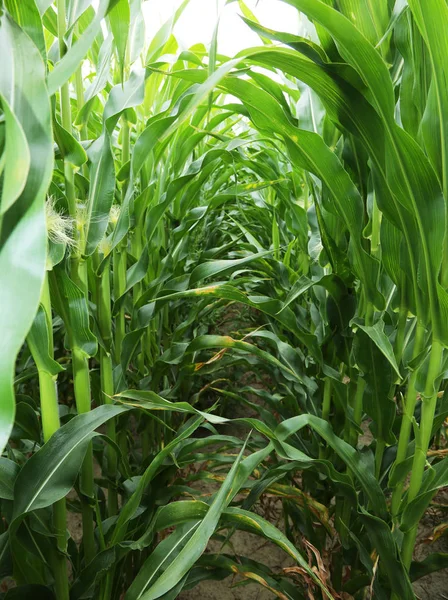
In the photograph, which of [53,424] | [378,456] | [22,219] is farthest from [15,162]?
[378,456]

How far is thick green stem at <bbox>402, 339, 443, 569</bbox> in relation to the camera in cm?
46

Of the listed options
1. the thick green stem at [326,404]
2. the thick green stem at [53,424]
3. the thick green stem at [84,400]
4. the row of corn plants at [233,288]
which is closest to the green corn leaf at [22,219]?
the row of corn plants at [233,288]

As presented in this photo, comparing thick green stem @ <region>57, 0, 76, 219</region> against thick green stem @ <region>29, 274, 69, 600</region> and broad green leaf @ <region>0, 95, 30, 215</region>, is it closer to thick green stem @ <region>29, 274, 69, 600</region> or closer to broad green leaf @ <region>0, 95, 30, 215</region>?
thick green stem @ <region>29, 274, 69, 600</region>

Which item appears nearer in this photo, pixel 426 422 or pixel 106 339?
pixel 426 422

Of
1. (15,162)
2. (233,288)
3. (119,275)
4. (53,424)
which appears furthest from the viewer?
(119,275)

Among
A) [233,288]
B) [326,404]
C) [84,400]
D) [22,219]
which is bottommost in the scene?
[326,404]

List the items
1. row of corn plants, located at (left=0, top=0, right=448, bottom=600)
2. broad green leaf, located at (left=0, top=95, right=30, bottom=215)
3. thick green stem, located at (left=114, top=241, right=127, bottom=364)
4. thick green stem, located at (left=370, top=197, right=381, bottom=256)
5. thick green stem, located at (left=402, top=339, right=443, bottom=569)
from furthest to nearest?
thick green stem, located at (left=114, top=241, right=127, bottom=364) < thick green stem, located at (left=370, top=197, right=381, bottom=256) < thick green stem, located at (left=402, top=339, right=443, bottom=569) < row of corn plants, located at (left=0, top=0, right=448, bottom=600) < broad green leaf, located at (left=0, top=95, right=30, bottom=215)

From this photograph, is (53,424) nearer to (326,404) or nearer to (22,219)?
(22,219)

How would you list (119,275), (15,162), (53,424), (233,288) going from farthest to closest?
(119,275) < (233,288) < (53,424) < (15,162)

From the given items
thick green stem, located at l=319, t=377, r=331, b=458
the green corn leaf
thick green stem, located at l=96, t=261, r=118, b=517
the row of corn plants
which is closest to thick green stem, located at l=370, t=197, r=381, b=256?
the row of corn plants

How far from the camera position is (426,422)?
491 millimetres

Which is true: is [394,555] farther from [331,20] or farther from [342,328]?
[331,20]

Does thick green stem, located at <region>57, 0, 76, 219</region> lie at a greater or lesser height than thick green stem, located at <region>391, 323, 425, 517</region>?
greater

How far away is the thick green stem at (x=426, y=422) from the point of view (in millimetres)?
462
